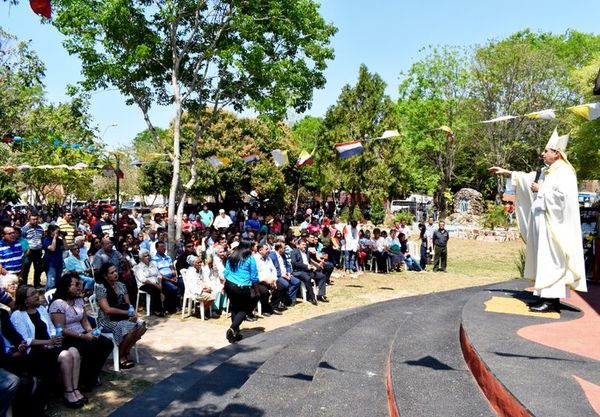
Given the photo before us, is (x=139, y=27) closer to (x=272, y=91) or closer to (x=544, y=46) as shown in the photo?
(x=272, y=91)

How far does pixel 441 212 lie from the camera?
34188mm

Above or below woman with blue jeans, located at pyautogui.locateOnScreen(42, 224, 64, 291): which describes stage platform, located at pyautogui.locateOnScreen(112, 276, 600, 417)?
below

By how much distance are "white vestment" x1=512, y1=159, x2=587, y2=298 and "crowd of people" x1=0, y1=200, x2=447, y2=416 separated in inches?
151

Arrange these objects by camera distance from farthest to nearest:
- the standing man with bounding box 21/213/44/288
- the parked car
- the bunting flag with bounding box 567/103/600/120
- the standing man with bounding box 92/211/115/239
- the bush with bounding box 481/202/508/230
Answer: the parked car → the bush with bounding box 481/202/508/230 → the standing man with bounding box 92/211/115/239 → the standing man with bounding box 21/213/44/288 → the bunting flag with bounding box 567/103/600/120

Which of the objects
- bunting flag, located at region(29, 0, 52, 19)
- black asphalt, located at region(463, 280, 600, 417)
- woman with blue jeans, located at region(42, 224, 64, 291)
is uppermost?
bunting flag, located at region(29, 0, 52, 19)

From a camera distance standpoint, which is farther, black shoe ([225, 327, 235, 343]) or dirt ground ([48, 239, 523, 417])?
black shoe ([225, 327, 235, 343])

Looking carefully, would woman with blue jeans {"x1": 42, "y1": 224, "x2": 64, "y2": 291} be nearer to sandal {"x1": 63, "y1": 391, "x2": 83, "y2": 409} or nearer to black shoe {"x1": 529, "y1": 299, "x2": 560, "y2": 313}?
sandal {"x1": 63, "y1": 391, "x2": 83, "y2": 409}

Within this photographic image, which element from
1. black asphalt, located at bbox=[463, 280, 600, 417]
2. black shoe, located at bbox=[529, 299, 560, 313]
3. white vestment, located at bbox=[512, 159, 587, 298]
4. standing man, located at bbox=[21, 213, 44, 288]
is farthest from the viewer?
standing man, located at bbox=[21, 213, 44, 288]

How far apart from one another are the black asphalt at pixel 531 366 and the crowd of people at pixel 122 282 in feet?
11.6

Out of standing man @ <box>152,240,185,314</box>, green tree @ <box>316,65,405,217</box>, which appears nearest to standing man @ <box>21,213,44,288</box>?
standing man @ <box>152,240,185,314</box>

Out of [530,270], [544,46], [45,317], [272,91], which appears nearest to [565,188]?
[530,270]

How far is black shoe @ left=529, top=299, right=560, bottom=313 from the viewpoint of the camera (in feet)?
19.4

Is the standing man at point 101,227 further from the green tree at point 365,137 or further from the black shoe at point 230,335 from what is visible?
the green tree at point 365,137

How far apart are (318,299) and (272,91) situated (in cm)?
541
